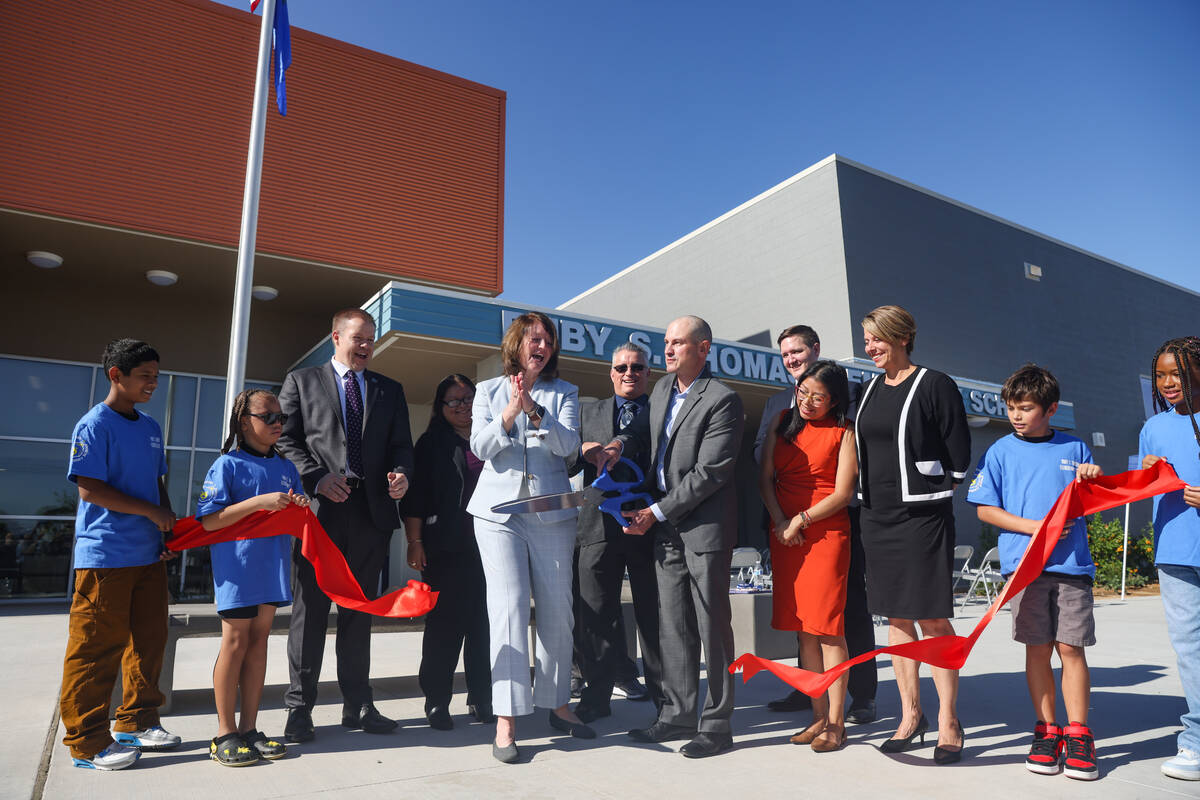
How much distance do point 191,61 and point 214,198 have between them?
92.8 inches

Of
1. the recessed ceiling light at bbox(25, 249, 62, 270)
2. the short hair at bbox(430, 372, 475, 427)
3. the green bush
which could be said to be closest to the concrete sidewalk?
the short hair at bbox(430, 372, 475, 427)

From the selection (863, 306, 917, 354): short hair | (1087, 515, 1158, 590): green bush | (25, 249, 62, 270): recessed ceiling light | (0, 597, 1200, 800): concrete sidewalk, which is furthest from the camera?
(1087, 515, 1158, 590): green bush

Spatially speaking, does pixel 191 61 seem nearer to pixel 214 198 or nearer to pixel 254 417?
pixel 214 198

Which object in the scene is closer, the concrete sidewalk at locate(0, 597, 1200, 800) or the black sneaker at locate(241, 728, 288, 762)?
the concrete sidewalk at locate(0, 597, 1200, 800)

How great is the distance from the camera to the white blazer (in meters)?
3.16

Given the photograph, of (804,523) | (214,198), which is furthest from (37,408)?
(804,523)

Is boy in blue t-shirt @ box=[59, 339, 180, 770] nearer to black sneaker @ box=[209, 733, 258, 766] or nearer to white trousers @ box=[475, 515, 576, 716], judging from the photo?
black sneaker @ box=[209, 733, 258, 766]

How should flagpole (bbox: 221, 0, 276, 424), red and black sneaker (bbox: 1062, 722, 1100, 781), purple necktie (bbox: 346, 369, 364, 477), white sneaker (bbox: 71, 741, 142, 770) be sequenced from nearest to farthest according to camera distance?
red and black sneaker (bbox: 1062, 722, 1100, 781)
white sneaker (bbox: 71, 741, 142, 770)
purple necktie (bbox: 346, 369, 364, 477)
flagpole (bbox: 221, 0, 276, 424)

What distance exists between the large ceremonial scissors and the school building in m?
5.86

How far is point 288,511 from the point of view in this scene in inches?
123

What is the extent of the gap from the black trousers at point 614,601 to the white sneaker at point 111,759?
6.62 ft

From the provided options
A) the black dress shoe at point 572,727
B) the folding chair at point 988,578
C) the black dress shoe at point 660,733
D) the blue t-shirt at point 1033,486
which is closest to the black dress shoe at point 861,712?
the black dress shoe at point 660,733

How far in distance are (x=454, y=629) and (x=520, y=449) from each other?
3.77 feet

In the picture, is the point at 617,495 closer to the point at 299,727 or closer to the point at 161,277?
the point at 299,727
